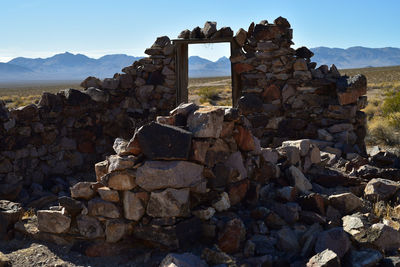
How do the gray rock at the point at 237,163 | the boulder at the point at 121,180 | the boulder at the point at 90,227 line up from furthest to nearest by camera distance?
1. the gray rock at the point at 237,163
2. the boulder at the point at 90,227
3. the boulder at the point at 121,180

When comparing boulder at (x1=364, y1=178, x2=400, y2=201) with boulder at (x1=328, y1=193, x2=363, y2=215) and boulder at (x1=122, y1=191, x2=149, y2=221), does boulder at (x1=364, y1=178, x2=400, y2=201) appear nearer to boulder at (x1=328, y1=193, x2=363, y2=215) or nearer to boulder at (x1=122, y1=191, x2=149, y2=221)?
boulder at (x1=328, y1=193, x2=363, y2=215)

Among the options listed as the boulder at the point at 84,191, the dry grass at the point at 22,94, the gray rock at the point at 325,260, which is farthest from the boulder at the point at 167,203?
the dry grass at the point at 22,94

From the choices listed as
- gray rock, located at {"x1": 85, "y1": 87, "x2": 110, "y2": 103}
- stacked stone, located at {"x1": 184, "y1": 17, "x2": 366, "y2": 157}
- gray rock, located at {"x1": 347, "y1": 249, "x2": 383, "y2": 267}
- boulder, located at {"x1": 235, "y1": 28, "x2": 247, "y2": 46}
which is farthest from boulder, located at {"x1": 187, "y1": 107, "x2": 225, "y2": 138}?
boulder, located at {"x1": 235, "y1": 28, "x2": 247, "y2": 46}

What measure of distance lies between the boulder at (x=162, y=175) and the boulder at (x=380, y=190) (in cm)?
295

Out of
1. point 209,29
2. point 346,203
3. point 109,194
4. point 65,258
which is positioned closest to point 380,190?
point 346,203

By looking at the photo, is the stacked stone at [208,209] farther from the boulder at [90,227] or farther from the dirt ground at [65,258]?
the dirt ground at [65,258]

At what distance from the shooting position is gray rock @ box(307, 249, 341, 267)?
164 inches

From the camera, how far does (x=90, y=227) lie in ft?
17.0

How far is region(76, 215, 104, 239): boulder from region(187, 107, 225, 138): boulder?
1555 millimetres

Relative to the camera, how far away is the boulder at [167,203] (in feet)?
16.1

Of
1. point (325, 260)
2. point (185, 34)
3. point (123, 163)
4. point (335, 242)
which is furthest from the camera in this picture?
point (185, 34)

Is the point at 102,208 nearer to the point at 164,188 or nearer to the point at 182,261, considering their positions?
the point at 164,188

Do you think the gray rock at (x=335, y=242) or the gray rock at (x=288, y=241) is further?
the gray rock at (x=288, y=241)

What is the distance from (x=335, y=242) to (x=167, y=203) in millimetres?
1834
